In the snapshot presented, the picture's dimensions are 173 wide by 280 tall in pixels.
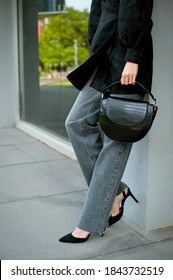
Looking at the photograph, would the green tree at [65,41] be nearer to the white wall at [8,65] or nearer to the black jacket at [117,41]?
the white wall at [8,65]

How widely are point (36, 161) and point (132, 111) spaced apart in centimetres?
284

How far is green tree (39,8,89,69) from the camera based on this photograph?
7891 mm

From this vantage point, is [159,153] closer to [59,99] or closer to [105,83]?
[105,83]

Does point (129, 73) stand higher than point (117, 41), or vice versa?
point (117, 41)

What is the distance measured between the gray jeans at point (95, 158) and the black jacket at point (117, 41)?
0.13m

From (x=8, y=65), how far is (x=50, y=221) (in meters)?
4.59

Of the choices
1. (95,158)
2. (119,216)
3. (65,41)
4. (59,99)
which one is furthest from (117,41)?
(65,41)

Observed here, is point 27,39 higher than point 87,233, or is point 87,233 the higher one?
point 27,39

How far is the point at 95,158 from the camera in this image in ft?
9.94

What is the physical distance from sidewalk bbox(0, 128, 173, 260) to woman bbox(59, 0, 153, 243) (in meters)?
0.16

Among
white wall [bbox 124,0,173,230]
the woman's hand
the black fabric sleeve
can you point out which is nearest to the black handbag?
the woman's hand
